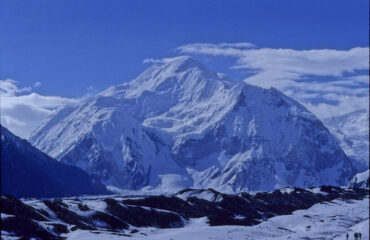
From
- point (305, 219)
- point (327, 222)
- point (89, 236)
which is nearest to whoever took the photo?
point (89, 236)

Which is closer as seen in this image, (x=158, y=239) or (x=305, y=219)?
(x=158, y=239)

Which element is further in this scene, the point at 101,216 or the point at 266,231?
the point at 101,216

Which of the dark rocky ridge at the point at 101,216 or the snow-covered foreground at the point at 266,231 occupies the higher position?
the dark rocky ridge at the point at 101,216

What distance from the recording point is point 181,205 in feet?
602

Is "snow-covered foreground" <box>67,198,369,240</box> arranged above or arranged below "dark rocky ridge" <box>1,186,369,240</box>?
below

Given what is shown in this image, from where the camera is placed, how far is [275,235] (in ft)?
411

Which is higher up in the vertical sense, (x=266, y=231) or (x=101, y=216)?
(x=101, y=216)

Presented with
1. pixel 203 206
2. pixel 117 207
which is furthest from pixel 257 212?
pixel 117 207

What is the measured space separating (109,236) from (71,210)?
35.3 metres

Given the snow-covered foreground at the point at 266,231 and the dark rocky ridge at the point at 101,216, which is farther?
the dark rocky ridge at the point at 101,216

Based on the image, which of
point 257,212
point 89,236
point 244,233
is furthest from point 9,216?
point 257,212

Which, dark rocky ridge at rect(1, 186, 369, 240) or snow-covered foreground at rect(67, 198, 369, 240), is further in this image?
dark rocky ridge at rect(1, 186, 369, 240)

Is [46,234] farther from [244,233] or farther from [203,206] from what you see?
[203,206]

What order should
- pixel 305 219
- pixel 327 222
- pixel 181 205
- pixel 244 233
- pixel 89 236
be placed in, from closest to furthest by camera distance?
pixel 89 236
pixel 244 233
pixel 327 222
pixel 305 219
pixel 181 205
